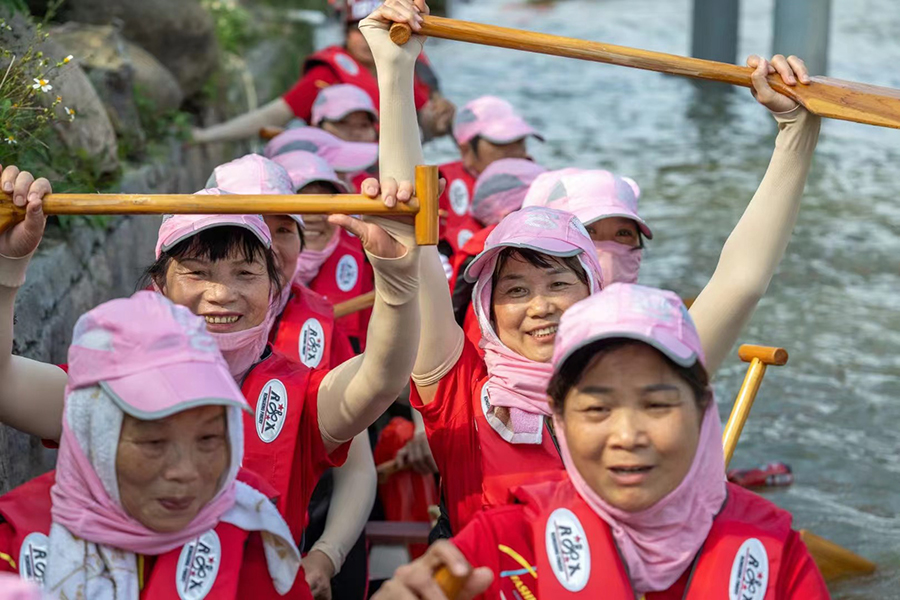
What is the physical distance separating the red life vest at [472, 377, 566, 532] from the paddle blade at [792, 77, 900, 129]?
37.3 inches

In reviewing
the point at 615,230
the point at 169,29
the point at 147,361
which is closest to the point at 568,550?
the point at 147,361

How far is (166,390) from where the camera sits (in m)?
2.15

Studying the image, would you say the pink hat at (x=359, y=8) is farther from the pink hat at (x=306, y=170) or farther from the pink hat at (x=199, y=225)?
the pink hat at (x=199, y=225)

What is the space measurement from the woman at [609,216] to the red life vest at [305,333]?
0.79 metres

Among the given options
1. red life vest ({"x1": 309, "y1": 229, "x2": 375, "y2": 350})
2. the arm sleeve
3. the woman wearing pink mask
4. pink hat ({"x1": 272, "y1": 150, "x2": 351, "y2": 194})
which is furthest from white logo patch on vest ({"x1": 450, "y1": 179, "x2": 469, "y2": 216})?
the woman wearing pink mask

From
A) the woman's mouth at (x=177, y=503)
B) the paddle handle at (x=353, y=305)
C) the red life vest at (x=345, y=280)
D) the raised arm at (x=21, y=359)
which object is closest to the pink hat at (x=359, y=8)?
the red life vest at (x=345, y=280)

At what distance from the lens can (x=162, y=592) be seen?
2.26 m

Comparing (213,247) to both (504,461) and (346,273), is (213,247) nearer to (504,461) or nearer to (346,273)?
(504,461)

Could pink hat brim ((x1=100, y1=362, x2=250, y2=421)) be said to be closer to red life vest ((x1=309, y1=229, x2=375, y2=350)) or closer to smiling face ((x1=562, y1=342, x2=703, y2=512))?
smiling face ((x1=562, y1=342, x2=703, y2=512))

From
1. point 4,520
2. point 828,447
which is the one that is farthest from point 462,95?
point 4,520

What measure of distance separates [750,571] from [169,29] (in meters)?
5.77

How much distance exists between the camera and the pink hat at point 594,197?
3873 millimetres

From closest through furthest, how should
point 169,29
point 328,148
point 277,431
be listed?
point 277,431, point 328,148, point 169,29

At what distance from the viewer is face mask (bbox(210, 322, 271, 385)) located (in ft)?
9.80
